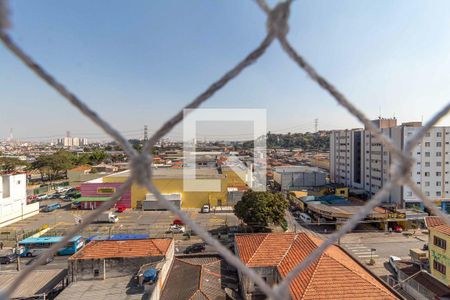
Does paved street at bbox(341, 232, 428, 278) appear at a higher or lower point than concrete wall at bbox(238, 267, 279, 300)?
lower

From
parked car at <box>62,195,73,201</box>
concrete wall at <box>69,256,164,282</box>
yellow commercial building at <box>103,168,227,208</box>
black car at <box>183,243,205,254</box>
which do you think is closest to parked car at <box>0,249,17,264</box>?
concrete wall at <box>69,256,164,282</box>

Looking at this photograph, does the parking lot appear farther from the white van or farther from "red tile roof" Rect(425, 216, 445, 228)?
"red tile roof" Rect(425, 216, 445, 228)

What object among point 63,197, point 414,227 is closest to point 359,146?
point 414,227

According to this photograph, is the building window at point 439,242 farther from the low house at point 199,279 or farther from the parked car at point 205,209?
→ the parked car at point 205,209

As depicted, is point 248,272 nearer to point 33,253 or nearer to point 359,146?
point 33,253

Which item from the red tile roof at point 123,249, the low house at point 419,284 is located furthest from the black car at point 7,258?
the low house at point 419,284

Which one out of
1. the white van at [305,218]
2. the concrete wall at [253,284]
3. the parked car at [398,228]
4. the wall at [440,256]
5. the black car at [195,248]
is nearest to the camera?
the concrete wall at [253,284]
